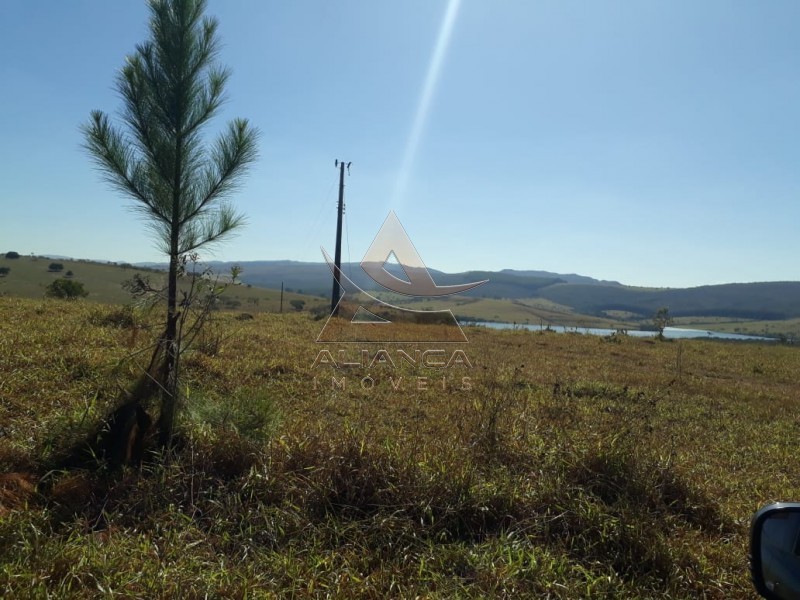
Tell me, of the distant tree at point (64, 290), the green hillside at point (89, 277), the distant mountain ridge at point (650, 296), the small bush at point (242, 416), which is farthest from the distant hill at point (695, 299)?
the small bush at point (242, 416)

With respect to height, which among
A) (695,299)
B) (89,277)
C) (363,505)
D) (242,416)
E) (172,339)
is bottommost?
(363,505)

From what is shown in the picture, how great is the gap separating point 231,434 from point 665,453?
3885 mm

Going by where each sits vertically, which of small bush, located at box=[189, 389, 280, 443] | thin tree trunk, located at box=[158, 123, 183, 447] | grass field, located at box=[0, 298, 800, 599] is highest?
thin tree trunk, located at box=[158, 123, 183, 447]

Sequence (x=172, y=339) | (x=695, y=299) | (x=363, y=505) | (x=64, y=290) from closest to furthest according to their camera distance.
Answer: (x=363, y=505) → (x=172, y=339) → (x=64, y=290) → (x=695, y=299)

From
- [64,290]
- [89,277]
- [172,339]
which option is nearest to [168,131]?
[172,339]

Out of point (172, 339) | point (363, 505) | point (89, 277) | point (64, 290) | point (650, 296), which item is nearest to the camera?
point (363, 505)

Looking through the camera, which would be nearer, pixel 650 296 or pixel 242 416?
pixel 242 416

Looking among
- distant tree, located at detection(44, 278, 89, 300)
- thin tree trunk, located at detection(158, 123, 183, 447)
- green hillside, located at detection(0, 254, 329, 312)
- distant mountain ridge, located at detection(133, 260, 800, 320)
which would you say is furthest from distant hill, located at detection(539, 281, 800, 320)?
thin tree trunk, located at detection(158, 123, 183, 447)

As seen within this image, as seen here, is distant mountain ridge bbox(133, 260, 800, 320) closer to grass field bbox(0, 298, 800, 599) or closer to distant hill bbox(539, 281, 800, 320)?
distant hill bbox(539, 281, 800, 320)

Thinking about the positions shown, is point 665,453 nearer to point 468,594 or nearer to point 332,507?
point 468,594

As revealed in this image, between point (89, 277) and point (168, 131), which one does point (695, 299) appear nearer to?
point (89, 277)

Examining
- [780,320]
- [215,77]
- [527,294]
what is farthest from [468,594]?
[527,294]

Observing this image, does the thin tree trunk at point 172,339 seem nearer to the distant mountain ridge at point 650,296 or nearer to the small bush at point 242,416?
the small bush at point 242,416

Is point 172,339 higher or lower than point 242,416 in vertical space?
higher
